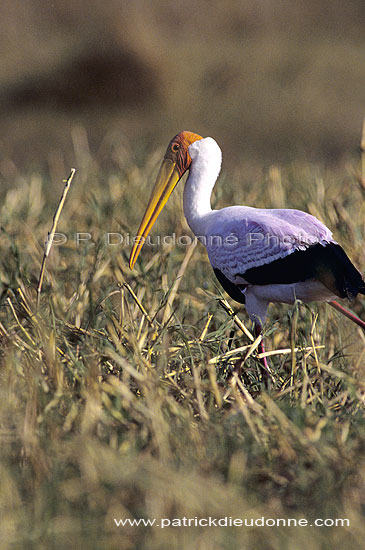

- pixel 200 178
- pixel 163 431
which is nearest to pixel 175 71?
pixel 200 178

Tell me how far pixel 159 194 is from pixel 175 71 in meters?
11.9

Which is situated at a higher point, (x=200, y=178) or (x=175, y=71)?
(x=200, y=178)

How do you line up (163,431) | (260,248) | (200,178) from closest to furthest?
1. (163,431)
2. (260,248)
3. (200,178)

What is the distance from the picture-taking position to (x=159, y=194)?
14.6 feet

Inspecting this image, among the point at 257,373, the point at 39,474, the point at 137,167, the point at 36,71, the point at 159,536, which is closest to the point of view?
the point at 159,536

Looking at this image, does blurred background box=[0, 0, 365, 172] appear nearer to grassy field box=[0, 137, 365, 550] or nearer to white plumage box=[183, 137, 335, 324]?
white plumage box=[183, 137, 335, 324]

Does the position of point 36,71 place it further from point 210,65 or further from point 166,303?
point 166,303

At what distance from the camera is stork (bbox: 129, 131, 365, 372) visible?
11.9ft

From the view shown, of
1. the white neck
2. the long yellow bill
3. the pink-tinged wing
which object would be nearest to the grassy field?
the long yellow bill

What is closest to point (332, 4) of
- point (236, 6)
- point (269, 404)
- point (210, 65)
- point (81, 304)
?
point (236, 6)

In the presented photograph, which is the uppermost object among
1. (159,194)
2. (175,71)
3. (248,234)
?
(248,234)

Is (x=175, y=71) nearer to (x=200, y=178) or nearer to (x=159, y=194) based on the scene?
(x=159, y=194)

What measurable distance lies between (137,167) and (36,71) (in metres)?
9.82

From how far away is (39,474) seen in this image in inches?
102
